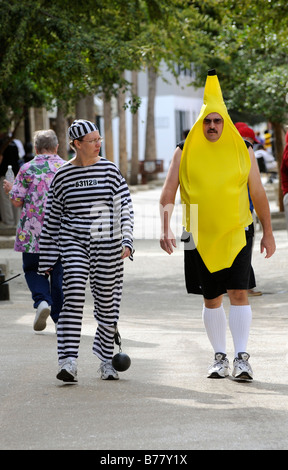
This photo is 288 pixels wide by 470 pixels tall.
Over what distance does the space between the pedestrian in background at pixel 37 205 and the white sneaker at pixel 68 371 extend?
7.69ft

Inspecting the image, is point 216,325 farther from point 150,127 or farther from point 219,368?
point 150,127

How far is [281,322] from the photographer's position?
10.9 meters

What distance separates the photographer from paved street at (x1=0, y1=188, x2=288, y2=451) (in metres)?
5.61

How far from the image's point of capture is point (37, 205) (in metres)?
9.80

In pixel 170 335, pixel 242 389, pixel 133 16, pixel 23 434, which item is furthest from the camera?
pixel 133 16

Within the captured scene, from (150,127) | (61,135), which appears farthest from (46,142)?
(150,127)

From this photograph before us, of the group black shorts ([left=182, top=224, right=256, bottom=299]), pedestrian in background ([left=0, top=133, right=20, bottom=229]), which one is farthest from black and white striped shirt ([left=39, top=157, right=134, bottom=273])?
pedestrian in background ([left=0, top=133, right=20, bottom=229])

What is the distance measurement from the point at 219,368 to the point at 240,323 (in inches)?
12.7

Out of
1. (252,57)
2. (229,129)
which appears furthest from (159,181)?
(229,129)

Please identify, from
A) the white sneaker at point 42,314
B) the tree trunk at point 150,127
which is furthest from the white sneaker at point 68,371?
the tree trunk at point 150,127

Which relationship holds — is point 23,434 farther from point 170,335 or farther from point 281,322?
point 281,322

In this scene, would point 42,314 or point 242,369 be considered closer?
point 242,369

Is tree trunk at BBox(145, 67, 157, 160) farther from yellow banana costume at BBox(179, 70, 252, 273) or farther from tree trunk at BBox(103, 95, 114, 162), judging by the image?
yellow banana costume at BBox(179, 70, 252, 273)

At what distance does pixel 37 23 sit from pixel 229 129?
7.90m
